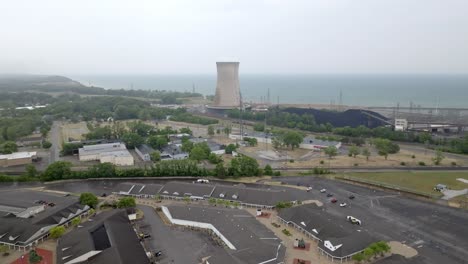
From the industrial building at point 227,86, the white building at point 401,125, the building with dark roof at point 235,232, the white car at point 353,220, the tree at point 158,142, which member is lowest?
the white car at point 353,220

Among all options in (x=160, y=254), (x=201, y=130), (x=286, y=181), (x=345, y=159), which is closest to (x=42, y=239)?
(x=160, y=254)

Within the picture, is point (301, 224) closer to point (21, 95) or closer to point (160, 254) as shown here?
point (160, 254)

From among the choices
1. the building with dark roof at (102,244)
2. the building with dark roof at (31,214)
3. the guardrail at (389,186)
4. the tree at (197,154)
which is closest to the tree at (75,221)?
the building with dark roof at (31,214)

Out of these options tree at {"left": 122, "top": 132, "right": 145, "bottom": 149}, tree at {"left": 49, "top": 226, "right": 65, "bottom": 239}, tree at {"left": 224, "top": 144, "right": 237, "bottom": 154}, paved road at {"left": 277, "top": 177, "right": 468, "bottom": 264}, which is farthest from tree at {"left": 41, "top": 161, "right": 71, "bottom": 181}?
paved road at {"left": 277, "top": 177, "right": 468, "bottom": 264}

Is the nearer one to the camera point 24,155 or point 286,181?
point 286,181

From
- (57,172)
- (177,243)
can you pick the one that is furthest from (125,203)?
(57,172)

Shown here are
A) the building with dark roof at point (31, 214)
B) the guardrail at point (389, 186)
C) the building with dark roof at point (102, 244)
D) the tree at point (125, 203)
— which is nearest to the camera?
the building with dark roof at point (102, 244)

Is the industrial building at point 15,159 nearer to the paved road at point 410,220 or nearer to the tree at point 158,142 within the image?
the tree at point 158,142

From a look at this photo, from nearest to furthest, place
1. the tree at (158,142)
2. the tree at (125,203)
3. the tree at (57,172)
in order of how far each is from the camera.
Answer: the tree at (125,203) < the tree at (57,172) < the tree at (158,142)

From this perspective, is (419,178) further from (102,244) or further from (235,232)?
(102,244)
